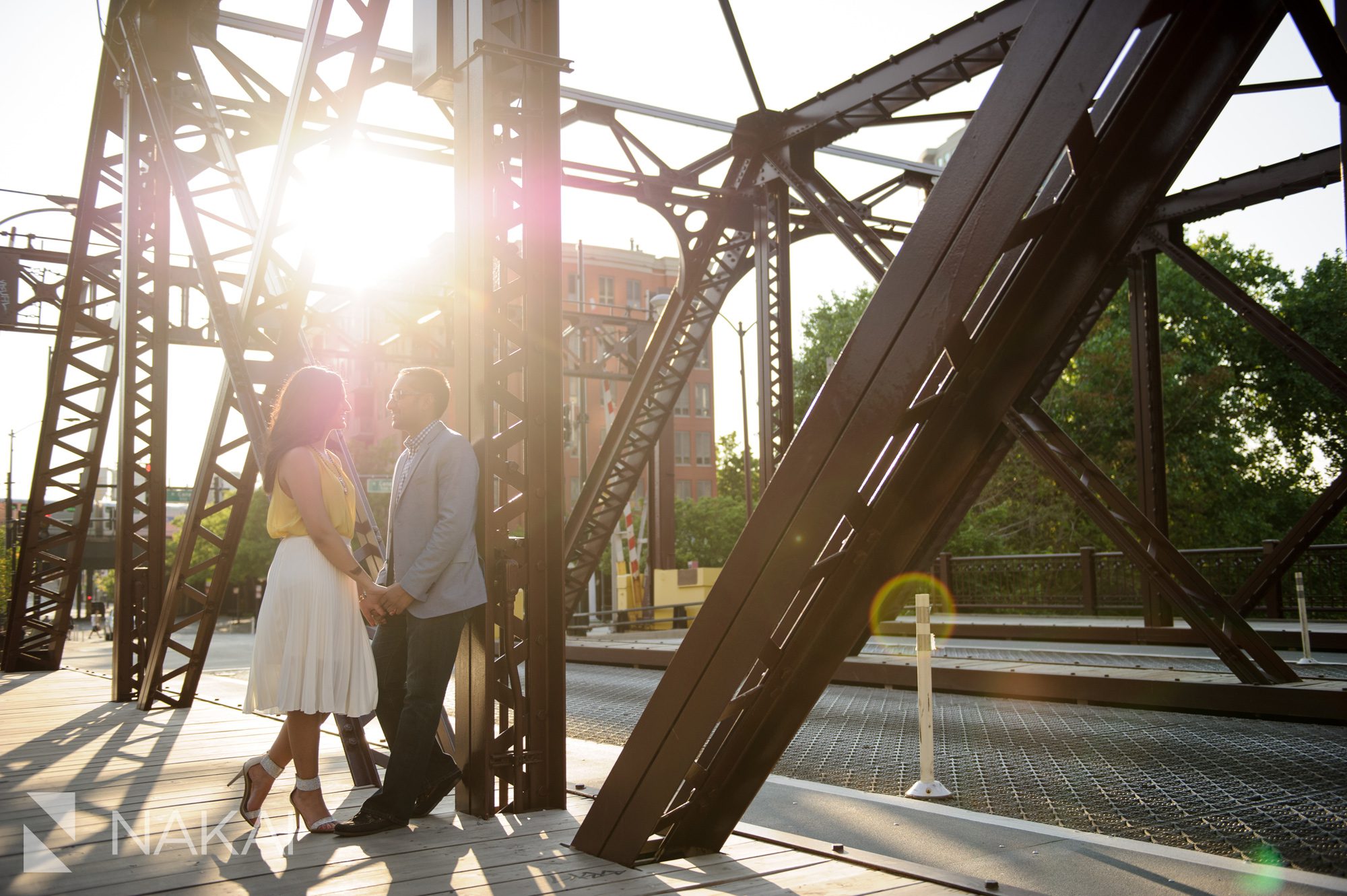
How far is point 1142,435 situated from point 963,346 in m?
10.5

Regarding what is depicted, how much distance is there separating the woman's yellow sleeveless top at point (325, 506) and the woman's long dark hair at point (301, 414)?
0.23ft

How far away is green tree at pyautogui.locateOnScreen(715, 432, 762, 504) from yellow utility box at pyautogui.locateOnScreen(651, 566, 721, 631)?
126 ft

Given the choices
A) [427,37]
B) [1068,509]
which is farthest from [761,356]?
[1068,509]

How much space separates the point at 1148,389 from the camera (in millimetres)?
12562

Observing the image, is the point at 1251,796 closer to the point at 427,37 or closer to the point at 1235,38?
the point at 1235,38

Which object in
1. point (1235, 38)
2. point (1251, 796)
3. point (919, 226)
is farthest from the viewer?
point (1251, 796)

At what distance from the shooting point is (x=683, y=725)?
3.51 metres

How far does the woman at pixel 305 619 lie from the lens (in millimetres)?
4137

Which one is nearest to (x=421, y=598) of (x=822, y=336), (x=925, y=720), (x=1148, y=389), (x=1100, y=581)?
(x=925, y=720)

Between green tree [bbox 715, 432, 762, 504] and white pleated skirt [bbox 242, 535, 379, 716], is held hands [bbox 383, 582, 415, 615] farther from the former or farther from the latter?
green tree [bbox 715, 432, 762, 504]

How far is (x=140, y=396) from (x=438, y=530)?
6601mm

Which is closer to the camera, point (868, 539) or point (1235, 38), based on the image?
point (1235, 38)

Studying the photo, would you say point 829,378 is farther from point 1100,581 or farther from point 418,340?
point 1100,581

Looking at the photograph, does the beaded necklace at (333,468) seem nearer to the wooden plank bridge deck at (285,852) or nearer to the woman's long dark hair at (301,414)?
the woman's long dark hair at (301,414)
